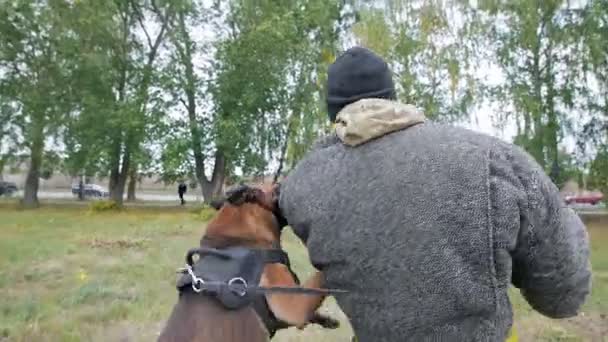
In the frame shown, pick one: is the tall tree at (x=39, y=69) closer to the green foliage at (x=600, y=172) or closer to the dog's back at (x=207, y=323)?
the green foliage at (x=600, y=172)

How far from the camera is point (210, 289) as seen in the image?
1449 mm

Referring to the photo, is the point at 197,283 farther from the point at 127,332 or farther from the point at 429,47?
the point at 429,47

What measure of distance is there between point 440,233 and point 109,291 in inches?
251

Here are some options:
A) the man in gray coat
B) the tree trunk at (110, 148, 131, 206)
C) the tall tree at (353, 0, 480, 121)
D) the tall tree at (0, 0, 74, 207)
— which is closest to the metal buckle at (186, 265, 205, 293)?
the man in gray coat

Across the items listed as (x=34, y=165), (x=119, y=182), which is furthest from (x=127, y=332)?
(x=34, y=165)

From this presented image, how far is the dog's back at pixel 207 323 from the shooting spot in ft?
4.73

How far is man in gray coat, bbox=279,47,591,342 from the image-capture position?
1312mm

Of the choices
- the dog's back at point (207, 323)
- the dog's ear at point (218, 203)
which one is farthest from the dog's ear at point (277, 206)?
the dog's back at point (207, 323)

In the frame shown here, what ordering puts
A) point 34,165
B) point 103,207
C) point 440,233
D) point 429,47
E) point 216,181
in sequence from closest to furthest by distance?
point 440,233, point 429,47, point 103,207, point 34,165, point 216,181

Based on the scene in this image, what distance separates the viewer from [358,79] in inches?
58.7

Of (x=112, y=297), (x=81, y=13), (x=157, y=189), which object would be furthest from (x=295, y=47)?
(x=157, y=189)

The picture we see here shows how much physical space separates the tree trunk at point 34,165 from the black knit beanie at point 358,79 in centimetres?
2446

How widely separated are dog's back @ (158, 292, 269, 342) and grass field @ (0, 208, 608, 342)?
20 centimetres

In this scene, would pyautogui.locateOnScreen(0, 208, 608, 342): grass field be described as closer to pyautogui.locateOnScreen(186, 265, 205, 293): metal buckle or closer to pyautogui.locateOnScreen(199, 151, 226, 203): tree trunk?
pyautogui.locateOnScreen(186, 265, 205, 293): metal buckle
